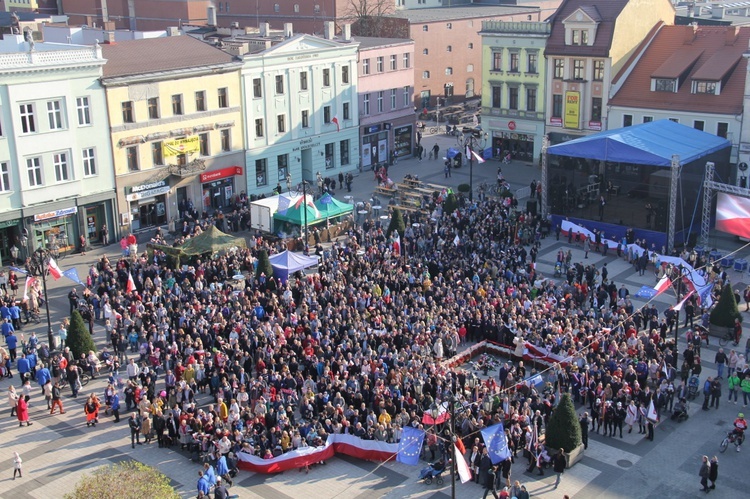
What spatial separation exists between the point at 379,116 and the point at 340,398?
4101 cm

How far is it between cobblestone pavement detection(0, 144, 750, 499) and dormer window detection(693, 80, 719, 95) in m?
29.4

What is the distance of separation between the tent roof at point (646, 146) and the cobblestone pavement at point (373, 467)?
18.6 meters

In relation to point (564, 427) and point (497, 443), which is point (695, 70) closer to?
point (564, 427)

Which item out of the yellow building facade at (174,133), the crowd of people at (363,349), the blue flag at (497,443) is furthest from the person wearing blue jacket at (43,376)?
the yellow building facade at (174,133)

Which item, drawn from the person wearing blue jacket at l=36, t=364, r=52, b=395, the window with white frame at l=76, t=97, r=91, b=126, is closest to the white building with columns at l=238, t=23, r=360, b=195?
the window with white frame at l=76, t=97, r=91, b=126

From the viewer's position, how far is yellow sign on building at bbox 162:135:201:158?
51.0 metres

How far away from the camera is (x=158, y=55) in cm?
5225

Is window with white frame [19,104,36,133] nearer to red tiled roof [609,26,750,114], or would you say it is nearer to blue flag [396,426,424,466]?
blue flag [396,426,424,466]

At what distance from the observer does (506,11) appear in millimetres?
94438

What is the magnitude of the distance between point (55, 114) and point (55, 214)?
5316 mm

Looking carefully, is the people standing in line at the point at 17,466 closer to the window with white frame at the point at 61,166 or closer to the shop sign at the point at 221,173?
the window with white frame at the point at 61,166

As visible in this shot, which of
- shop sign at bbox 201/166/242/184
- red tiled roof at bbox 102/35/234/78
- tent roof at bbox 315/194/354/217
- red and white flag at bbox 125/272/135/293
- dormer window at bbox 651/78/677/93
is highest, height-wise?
red tiled roof at bbox 102/35/234/78

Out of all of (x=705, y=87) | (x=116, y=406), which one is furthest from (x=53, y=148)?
(x=705, y=87)

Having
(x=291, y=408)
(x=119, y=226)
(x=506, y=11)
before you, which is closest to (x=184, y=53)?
(x=119, y=226)
